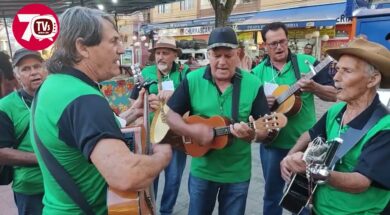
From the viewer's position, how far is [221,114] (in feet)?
8.79

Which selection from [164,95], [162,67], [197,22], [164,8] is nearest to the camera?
[164,95]

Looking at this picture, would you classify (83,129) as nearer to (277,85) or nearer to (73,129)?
(73,129)

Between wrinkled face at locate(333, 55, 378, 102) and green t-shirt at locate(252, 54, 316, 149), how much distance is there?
1.29m

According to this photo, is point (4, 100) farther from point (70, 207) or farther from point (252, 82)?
point (252, 82)

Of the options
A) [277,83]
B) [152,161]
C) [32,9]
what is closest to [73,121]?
[152,161]

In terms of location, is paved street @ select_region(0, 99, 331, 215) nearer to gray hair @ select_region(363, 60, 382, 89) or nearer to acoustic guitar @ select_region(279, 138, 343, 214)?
acoustic guitar @ select_region(279, 138, 343, 214)

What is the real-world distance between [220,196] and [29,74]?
1.81 metres

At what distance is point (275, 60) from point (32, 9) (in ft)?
17.9

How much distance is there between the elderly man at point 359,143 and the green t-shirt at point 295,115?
115cm

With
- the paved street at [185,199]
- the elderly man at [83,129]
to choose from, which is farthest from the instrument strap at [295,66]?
the elderly man at [83,129]

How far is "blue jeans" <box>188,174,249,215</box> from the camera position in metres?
2.64

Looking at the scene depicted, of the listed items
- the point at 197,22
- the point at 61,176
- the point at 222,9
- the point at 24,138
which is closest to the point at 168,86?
the point at 24,138

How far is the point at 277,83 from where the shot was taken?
135 inches

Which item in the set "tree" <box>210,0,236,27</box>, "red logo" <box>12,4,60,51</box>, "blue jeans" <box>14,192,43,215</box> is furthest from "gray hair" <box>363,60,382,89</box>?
"tree" <box>210,0,236,27</box>
